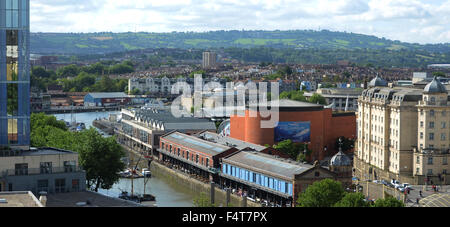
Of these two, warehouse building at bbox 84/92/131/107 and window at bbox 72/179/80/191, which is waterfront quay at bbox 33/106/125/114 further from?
window at bbox 72/179/80/191

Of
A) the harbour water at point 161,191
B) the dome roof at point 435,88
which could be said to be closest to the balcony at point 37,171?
the harbour water at point 161,191

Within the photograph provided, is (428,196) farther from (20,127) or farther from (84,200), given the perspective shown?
(20,127)

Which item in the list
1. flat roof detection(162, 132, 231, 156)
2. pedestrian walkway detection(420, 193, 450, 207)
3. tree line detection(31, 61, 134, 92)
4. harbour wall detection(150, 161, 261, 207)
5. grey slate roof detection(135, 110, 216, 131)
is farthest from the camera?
tree line detection(31, 61, 134, 92)

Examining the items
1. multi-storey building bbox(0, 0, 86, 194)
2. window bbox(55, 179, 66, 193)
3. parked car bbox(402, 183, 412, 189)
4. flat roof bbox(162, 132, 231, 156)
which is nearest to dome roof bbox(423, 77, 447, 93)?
parked car bbox(402, 183, 412, 189)

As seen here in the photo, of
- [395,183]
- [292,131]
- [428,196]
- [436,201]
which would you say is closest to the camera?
[436,201]

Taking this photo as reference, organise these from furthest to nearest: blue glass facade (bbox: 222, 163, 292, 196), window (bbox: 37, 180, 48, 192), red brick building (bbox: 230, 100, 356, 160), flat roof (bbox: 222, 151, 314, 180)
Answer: red brick building (bbox: 230, 100, 356, 160) < flat roof (bbox: 222, 151, 314, 180) < blue glass facade (bbox: 222, 163, 292, 196) < window (bbox: 37, 180, 48, 192)

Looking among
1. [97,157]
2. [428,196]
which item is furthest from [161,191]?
[428,196]

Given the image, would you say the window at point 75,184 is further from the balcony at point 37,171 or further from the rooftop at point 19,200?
the rooftop at point 19,200
